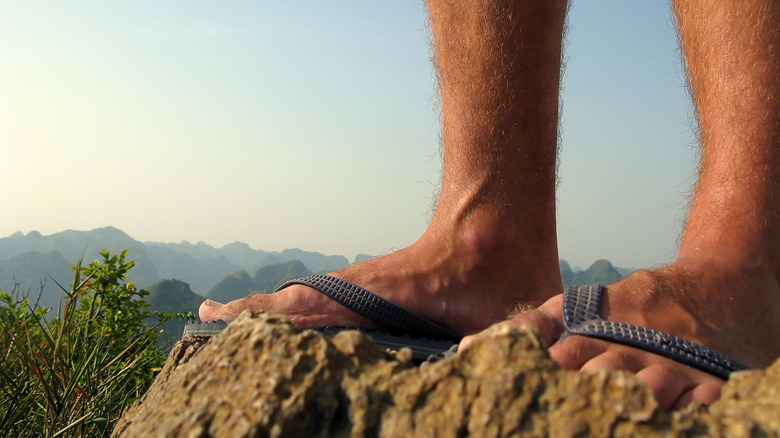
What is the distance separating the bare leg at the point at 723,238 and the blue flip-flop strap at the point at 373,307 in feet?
1.72

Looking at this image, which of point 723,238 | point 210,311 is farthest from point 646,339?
point 210,311

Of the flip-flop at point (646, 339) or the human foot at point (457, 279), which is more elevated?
the human foot at point (457, 279)

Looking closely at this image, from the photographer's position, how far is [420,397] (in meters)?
0.77

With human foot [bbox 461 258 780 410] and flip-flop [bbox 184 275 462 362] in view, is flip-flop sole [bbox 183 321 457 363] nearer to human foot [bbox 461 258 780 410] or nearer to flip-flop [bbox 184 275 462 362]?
flip-flop [bbox 184 275 462 362]

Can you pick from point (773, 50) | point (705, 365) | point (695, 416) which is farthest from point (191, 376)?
point (773, 50)

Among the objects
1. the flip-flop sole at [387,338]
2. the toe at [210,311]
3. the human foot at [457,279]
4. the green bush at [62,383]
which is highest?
the human foot at [457,279]

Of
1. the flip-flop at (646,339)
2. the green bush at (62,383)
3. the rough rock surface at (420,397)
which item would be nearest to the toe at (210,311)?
the green bush at (62,383)

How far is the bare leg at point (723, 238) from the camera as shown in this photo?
1291 millimetres

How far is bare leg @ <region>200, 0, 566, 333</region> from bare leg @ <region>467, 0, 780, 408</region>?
0.50 m

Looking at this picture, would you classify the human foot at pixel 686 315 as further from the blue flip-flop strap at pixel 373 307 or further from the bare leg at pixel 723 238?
the blue flip-flop strap at pixel 373 307

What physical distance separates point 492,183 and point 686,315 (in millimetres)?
834

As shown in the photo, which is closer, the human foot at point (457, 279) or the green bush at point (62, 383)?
the green bush at point (62, 383)

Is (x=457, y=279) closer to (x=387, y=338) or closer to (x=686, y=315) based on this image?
(x=387, y=338)

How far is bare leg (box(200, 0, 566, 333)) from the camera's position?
76.0 inches
